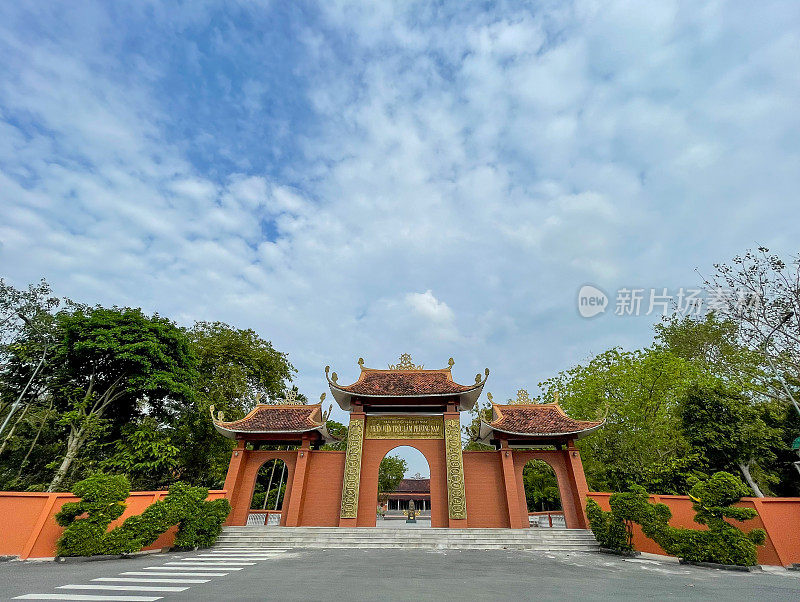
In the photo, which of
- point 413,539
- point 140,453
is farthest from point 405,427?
point 140,453

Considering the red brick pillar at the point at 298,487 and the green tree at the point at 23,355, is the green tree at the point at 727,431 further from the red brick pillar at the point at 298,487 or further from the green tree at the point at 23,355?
the green tree at the point at 23,355

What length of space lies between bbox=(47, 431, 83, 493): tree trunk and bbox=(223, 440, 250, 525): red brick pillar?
22.7ft

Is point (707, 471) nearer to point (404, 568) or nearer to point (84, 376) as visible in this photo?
point (404, 568)

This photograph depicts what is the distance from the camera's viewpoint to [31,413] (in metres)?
17.1

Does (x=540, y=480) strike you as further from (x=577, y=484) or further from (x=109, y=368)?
(x=109, y=368)

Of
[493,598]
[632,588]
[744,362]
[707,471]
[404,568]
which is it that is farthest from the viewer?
[744,362]

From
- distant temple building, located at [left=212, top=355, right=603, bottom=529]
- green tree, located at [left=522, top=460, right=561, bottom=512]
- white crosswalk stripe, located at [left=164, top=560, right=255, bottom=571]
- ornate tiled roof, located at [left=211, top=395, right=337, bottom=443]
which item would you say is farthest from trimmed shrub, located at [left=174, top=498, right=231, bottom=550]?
green tree, located at [left=522, top=460, right=561, bottom=512]

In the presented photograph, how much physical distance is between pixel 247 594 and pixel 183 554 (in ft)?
21.0

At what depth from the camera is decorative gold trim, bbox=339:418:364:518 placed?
13328 millimetres

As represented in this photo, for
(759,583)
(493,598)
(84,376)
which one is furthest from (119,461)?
(759,583)

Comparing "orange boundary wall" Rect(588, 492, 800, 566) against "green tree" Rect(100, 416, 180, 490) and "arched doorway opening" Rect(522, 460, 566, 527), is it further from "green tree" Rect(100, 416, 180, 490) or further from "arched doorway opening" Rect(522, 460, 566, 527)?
"green tree" Rect(100, 416, 180, 490)

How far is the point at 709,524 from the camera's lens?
8422mm

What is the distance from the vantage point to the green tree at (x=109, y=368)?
636 inches

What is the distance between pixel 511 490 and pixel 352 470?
5.68 m
